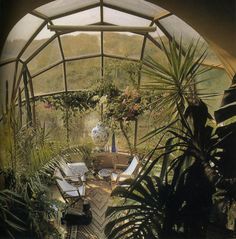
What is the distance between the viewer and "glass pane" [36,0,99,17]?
238cm

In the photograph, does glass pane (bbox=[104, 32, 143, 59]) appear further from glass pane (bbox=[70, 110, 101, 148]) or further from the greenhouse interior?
glass pane (bbox=[70, 110, 101, 148])

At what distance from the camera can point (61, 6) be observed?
7.87ft

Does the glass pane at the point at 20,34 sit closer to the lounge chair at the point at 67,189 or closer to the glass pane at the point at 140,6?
the glass pane at the point at 140,6

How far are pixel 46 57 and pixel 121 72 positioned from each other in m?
0.53

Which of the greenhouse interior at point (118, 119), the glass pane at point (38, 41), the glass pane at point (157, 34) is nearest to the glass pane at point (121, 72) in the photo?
the greenhouse interior at point (118, 119)

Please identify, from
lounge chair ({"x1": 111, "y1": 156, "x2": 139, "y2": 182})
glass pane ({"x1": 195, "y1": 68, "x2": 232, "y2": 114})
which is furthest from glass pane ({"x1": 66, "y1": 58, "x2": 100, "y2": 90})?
glass pane ({"x1": 195, "y1": 68, "x2": 232, "y2": 114})

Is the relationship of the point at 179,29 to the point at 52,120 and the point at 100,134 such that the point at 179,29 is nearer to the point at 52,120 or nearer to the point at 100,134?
the point at 100,134

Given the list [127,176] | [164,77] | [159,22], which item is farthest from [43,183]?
[159,22]

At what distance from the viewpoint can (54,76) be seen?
2.46 meters

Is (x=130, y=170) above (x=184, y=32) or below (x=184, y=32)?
below

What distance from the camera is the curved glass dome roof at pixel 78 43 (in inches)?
94.0

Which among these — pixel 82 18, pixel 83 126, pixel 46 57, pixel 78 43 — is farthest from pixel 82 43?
pixel 83 126

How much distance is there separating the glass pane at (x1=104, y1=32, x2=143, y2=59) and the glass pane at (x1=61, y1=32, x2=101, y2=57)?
0.20 ft

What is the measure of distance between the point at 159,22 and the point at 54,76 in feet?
2.62
